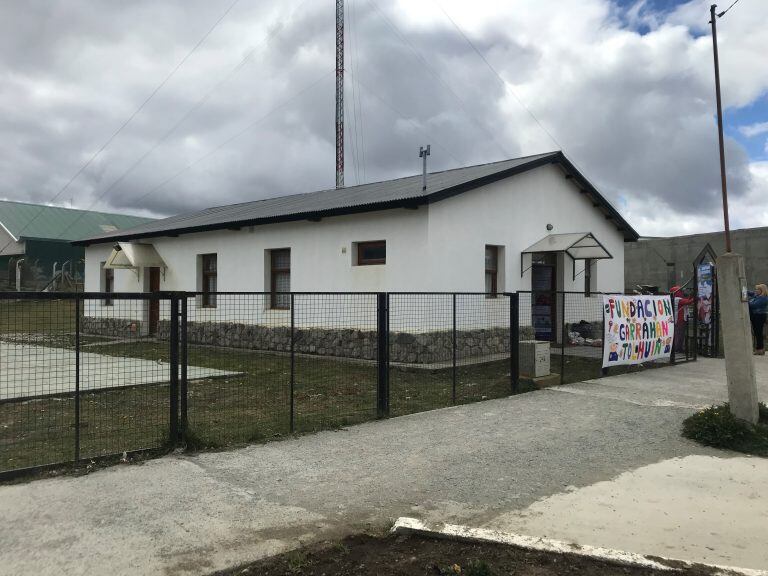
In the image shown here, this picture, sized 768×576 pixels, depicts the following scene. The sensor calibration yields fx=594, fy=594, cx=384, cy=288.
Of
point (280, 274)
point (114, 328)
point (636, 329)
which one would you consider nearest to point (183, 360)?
point (636, 329)

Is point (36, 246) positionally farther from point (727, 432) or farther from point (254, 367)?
point (727, 432)

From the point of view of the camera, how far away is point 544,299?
16453 millimetres

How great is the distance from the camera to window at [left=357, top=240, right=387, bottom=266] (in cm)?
1373

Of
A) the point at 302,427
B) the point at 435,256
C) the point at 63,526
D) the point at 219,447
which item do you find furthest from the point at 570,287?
the point at 63,526

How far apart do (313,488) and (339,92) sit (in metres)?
21.6

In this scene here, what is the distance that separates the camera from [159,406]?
27.3 ft

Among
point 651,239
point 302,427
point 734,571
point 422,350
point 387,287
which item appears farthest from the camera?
point 651,239

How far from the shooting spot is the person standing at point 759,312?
46.7 ft

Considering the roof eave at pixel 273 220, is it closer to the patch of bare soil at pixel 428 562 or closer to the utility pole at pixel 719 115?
the utility pole at pixel 719 115

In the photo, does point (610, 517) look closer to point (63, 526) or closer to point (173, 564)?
point (173, 564)

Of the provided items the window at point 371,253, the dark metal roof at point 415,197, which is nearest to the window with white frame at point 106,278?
the dark metal roof at point 415,197

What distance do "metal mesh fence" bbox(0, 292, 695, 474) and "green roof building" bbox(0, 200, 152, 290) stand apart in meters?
27.5

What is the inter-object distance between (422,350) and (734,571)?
8.92m

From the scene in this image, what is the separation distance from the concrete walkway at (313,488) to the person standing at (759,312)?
27.5ft
